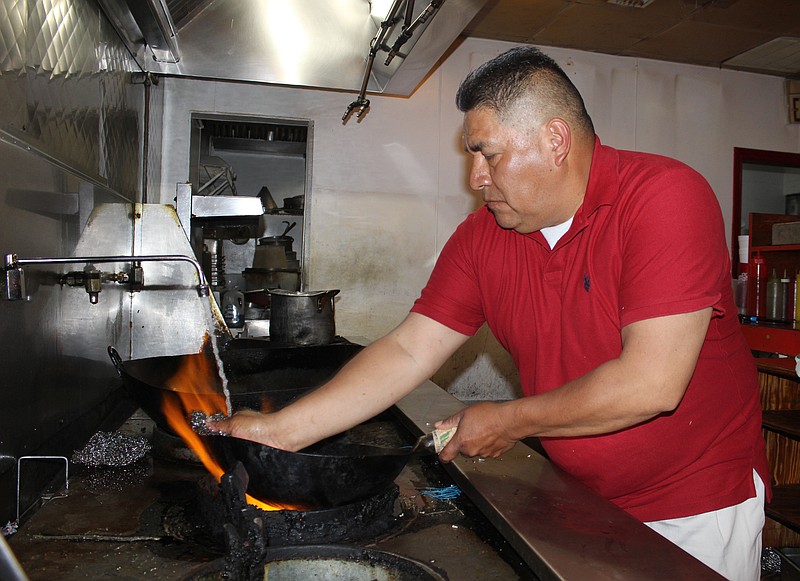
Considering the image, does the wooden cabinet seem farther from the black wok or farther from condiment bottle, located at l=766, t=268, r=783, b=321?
the black wok

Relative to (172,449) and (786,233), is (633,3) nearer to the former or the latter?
(786,233)

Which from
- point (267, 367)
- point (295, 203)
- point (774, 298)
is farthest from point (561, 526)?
point (295, 203)

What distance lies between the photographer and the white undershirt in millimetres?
1417

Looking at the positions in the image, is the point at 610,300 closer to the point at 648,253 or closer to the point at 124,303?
the point at 648,253

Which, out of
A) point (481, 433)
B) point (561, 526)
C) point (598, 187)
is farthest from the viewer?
point (598, 187)

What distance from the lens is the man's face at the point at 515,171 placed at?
1.30m

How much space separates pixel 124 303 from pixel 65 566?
207cm

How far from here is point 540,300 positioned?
4.75 ft

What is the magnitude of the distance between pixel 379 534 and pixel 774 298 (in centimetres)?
372

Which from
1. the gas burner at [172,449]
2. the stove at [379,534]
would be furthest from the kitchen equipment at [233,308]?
the stove at [379,534]

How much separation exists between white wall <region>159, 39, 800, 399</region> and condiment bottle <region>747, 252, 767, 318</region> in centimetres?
A: 143

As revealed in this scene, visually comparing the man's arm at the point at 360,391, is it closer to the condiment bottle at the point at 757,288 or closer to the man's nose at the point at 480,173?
the man's nose at the point at 480,173

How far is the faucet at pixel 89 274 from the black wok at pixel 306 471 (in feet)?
2.30

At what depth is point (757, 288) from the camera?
403 centimetres
